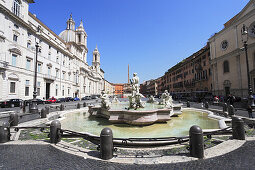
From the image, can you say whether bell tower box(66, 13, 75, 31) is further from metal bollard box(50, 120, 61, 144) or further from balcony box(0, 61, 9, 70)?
metal bollard box(50, 120, 61, 144)

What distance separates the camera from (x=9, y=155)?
3471mm

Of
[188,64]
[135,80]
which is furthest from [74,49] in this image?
[135,80]

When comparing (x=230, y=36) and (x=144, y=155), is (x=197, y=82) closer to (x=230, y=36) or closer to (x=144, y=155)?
(x=230, y=36)

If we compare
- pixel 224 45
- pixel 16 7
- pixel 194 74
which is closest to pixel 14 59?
pixel 16 7

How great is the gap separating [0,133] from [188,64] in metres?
48.5

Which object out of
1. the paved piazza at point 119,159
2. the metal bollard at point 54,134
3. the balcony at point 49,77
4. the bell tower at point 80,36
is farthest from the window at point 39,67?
the bell tower at point 80,36

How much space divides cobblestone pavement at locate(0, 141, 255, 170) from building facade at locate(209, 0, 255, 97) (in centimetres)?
2551

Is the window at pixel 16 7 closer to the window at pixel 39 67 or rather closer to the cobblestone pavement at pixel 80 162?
the window at pixel 39 67

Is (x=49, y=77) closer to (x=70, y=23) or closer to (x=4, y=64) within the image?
(x=4, y=64)

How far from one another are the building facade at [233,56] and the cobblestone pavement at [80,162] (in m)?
25.5

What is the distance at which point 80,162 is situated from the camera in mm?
3072

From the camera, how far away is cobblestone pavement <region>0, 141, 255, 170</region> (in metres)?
2.85

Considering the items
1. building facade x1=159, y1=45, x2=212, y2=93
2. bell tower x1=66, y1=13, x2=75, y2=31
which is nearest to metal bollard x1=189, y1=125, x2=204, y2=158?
building facade x1=159, y1=45, x2=212, y2=93

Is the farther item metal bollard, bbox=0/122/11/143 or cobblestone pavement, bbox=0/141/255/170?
metal bollard, bbox=0/122/11/143
